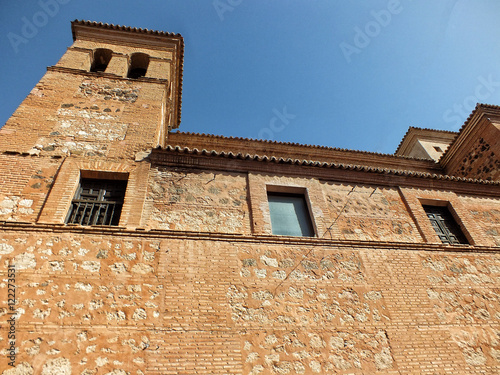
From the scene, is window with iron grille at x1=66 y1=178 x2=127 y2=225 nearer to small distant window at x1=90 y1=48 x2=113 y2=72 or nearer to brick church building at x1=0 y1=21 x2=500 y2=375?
brick church building at x1=0 y1=21 x2=500 y2=375

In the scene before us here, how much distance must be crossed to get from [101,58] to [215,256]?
25.7ft

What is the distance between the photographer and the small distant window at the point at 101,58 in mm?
9367

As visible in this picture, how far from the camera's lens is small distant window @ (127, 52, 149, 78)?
9641 mm

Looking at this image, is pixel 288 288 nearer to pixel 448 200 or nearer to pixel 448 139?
pixel 448 200

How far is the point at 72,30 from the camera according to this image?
386 inches

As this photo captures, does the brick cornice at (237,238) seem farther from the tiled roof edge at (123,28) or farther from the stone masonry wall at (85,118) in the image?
the tiled roof edge at (123,28)

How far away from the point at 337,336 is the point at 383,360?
25.9 inches

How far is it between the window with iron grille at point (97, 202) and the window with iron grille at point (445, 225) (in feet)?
20.6

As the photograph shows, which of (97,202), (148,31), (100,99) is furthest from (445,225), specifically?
(148,31)

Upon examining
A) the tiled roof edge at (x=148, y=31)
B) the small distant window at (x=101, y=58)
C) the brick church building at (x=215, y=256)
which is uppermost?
the tiled roof edge at (x=148, y=31)

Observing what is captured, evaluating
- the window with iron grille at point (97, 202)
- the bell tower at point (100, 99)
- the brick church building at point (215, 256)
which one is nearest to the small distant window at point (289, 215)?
the brick church building at point (215, 256)

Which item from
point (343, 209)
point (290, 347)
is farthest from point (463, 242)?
point (290, 347)

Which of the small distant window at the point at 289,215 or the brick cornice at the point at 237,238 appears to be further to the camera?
the small distant window at the point at 289,215

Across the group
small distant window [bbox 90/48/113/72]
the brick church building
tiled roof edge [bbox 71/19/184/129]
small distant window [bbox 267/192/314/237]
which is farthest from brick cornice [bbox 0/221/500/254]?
tiled roof edge [bbox 71/19/184/129]
